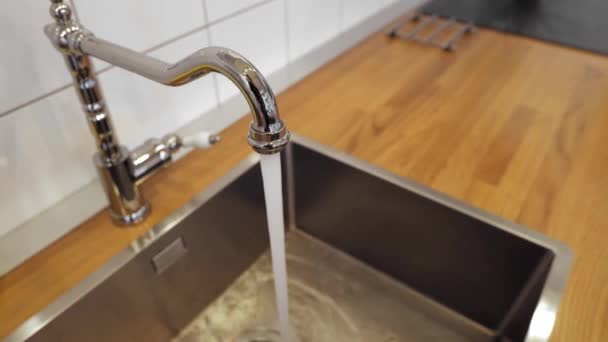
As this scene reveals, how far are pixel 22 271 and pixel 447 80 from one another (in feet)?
2.71

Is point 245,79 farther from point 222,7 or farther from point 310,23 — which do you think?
point 310,23

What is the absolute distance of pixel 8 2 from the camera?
0.49 meters

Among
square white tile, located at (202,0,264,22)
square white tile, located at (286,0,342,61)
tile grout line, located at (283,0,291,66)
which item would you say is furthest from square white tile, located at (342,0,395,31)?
square white tile, located at (202,0,264,22)

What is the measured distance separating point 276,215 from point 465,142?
427 mm

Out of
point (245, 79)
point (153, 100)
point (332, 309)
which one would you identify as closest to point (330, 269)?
point (332, 309)

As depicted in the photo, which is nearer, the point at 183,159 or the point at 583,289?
the point at 583,289

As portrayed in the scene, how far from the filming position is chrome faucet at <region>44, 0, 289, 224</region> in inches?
14.9

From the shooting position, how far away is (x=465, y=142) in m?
0.77

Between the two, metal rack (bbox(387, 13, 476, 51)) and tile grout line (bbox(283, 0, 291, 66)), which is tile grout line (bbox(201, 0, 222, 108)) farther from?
metal rack (bbox(387, 13, 476, 51))

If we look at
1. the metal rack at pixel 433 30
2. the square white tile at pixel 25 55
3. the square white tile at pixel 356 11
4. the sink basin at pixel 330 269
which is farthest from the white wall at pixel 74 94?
the metal rack at pixel 433 30

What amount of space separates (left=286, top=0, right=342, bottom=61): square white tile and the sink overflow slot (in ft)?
1.62

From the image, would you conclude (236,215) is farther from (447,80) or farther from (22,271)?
(447,80)

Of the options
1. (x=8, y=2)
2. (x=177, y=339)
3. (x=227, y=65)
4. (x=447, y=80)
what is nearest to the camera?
(x=227, y=65)

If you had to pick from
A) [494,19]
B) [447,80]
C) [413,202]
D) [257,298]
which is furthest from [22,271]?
[494,19]
